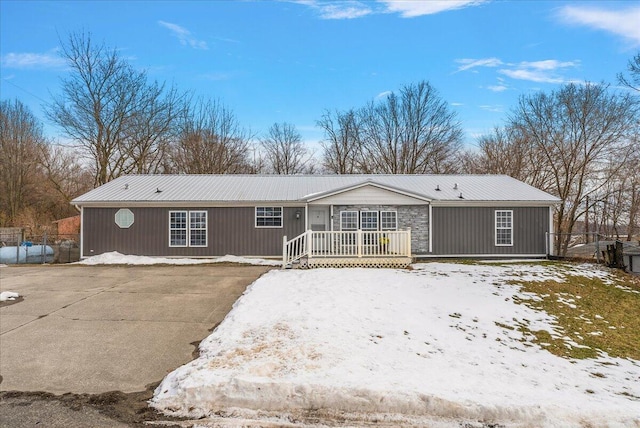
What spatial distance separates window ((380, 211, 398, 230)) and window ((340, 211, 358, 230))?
1.05 m

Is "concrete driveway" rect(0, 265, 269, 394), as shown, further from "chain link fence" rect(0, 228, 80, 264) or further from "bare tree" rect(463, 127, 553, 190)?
"bare tree" rect(463, 127, 553, 190)

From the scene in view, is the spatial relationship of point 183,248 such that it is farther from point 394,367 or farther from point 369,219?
point 394,367

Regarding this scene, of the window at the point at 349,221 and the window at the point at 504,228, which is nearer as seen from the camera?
the window at the point at 349,221

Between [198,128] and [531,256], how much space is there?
24141mm

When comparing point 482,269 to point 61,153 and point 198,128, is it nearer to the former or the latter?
point 198,128

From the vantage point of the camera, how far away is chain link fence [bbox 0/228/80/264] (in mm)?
14828

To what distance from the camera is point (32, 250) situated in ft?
50.9

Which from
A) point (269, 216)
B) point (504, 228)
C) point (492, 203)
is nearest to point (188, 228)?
point (269, 216)

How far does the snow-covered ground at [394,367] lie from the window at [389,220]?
689cm

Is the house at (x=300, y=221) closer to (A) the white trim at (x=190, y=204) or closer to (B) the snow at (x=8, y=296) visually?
(A) the white trim at (x=190, y=204)

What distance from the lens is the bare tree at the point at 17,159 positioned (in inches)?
983

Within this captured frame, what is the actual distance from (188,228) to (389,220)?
8153 millimetres

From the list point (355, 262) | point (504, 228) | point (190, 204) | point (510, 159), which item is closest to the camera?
point (355, 262)

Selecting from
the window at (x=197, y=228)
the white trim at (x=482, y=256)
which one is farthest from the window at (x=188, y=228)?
the white trim at (x=482, y=256)
